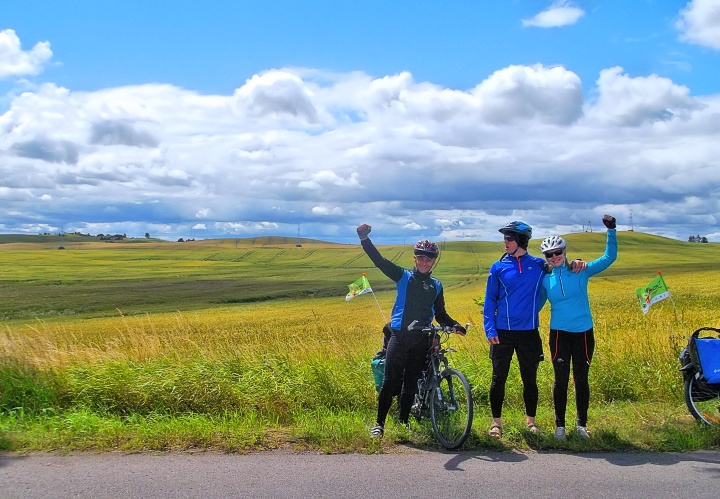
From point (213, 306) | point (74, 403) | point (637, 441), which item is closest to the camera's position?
point (637, 441)

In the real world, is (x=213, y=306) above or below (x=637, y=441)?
below

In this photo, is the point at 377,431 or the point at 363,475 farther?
the point at 377,431

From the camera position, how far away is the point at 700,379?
630 centimetres

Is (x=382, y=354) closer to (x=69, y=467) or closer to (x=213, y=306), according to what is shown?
(x=69, y=467)

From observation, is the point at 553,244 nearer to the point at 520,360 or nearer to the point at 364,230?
the point at 520,360

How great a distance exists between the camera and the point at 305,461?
5121 millimetres

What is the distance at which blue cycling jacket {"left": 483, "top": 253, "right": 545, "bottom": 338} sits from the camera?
6.12 metres

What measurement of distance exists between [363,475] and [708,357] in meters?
3.83

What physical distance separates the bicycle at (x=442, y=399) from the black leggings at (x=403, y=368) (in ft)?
0.33

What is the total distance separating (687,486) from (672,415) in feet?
7.21

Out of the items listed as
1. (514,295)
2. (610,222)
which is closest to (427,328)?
(514,295)

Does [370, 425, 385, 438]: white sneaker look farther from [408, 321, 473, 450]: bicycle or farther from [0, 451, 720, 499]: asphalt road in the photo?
[408, 321, 473, 450]: bicycle

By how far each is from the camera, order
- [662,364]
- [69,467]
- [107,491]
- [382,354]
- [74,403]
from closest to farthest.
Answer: [107,491]
[69,467]
[382,354]
[74,403]
[662,364]

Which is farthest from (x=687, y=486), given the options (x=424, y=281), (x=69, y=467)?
(x=69, y=467)
